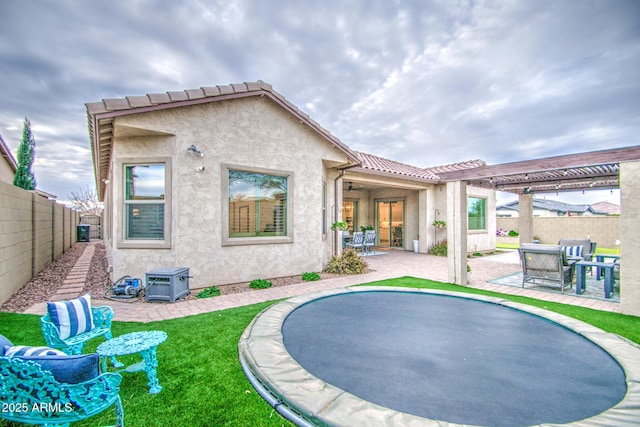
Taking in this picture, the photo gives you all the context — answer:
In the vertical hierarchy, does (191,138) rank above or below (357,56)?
below

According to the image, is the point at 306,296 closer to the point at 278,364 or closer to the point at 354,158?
the point at 278,364

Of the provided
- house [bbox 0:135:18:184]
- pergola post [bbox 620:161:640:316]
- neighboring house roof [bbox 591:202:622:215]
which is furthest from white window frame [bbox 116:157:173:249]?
neighboring house roof [bbox 591:202:622:215]

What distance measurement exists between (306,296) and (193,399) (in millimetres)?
3533

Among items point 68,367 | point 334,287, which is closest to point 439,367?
point 68,367

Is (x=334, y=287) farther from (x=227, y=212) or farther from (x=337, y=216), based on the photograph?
(x=337, y=216)

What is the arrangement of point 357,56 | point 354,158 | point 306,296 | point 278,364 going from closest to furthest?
point 278,364 → point 306,296 → point 354,158 → point 357,56

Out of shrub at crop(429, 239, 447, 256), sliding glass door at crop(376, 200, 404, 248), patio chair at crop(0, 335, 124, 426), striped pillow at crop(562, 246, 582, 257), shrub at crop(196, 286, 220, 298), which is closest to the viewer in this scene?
patio chair at crop(0, 335, 124, 426)

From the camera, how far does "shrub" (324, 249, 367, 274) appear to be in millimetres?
9117

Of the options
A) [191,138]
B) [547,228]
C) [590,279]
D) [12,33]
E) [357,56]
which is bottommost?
[590,279]

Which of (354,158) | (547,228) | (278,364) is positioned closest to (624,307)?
(278,364)

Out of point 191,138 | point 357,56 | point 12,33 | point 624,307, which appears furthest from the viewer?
point 357,56

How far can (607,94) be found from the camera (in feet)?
39.5

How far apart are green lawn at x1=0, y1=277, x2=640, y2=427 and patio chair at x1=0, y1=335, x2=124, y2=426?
63 cm

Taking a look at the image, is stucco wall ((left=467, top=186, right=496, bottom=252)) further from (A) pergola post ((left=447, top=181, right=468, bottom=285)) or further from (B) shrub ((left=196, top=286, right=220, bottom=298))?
(B) shrub ((left=196, top=286, right=220, bottom=298))
